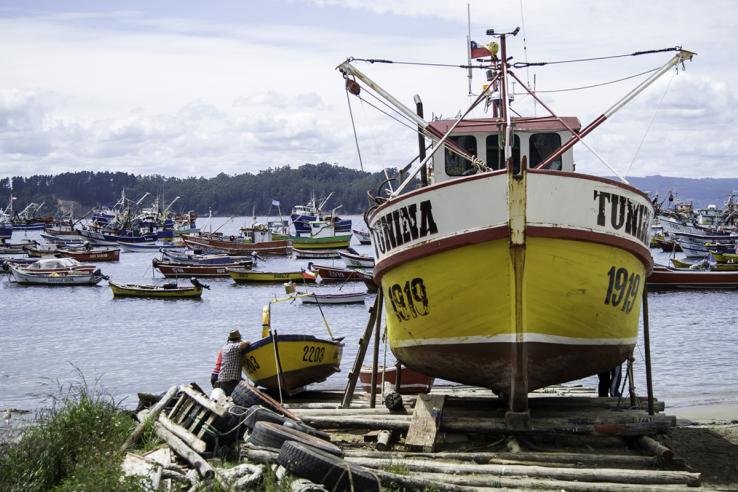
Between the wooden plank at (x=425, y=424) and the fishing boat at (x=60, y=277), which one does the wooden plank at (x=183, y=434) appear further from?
the fishing boat at (x=60, y=277)

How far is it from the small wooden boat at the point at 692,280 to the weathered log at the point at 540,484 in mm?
41083

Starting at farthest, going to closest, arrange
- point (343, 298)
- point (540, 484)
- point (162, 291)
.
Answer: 1. point (162, 291)
2. point (343, 298)
3. point (540, 484)

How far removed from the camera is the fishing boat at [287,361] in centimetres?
1623

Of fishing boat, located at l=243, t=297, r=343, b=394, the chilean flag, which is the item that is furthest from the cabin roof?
fishing boat, located at l=243, t=297, r=343, b=394

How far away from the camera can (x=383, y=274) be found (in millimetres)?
12242

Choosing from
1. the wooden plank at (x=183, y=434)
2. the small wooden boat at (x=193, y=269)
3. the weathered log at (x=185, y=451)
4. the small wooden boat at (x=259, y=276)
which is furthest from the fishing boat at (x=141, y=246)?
the weathered log at (x=185, y=451)

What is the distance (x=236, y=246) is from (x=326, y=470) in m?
77.7

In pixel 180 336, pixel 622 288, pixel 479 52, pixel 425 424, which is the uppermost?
pixel 479 52

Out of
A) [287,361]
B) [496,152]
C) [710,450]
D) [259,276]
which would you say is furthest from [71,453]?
[259,276]

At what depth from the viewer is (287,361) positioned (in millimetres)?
16531

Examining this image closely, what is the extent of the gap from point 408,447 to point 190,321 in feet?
109

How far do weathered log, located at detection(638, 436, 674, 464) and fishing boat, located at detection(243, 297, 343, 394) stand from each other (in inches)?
267

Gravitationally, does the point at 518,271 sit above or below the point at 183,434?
above

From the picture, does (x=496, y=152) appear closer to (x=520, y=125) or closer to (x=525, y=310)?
(x=520, y=125)
